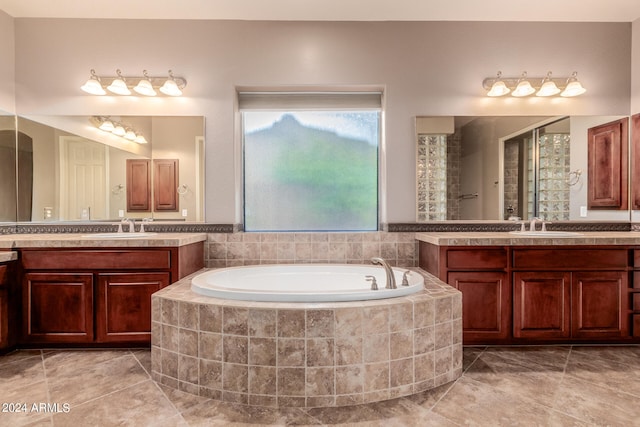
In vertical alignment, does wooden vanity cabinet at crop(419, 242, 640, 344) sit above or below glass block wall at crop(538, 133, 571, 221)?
below

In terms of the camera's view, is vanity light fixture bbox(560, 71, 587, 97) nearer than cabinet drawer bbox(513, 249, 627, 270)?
No

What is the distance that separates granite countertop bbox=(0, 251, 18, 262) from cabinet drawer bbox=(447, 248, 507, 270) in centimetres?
307

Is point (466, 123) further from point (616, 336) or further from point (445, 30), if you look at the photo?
point (616, 336)

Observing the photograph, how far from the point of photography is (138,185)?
288cm

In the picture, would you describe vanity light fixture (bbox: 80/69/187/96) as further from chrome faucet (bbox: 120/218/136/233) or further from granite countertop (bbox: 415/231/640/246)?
granite countertop (bbox: 415/231/640/246)

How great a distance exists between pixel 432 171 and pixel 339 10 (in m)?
1.56

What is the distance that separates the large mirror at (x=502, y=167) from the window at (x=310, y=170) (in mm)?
502

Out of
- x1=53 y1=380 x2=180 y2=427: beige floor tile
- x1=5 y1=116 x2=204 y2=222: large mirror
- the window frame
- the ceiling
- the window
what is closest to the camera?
x1=53 y1=380 x2=180 y2=427: beige floor tile

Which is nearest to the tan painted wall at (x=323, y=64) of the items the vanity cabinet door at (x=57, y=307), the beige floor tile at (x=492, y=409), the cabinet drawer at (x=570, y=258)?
the cabinet drawer at (x=570, y=258)

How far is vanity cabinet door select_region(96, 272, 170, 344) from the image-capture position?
7.68ft

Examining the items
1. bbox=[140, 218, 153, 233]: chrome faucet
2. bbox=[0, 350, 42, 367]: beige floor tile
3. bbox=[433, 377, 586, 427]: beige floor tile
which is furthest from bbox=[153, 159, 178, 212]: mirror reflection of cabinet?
bbox=[433, 377, 586, 427]: beige floor tile

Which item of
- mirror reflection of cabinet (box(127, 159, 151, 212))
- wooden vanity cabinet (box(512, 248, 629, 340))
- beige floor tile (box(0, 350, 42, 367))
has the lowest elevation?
→ beige floor tile (box(0, 350, 42, 367))

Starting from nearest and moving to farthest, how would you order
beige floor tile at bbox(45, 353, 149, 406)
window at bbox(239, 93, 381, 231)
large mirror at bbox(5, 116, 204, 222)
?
beige floor tile at bbox(45, 353, 149, 406), large mirror at bbox(5, 116, 204, 222), window at bbox(239, 93, 381, 231)

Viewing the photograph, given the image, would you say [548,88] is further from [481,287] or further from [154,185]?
[154,185]
